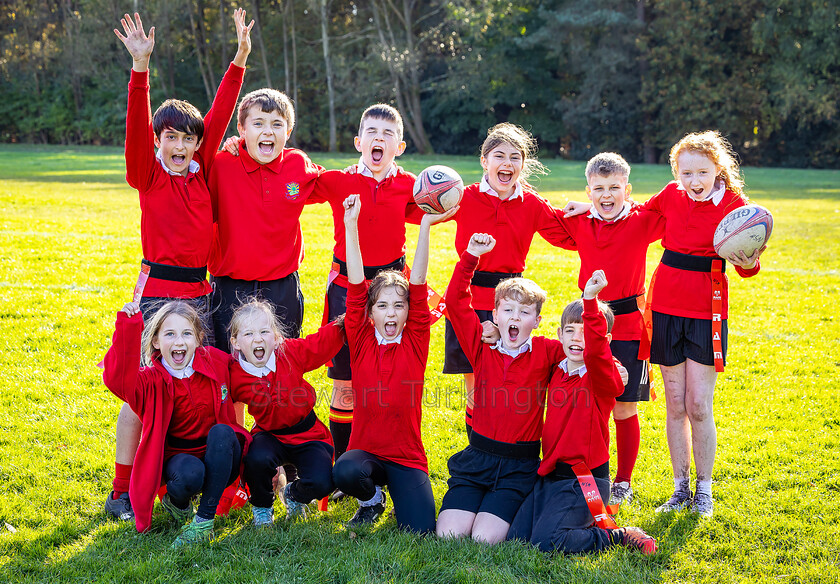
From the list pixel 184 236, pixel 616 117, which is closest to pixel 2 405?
pixel 184 236

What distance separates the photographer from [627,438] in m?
4.03

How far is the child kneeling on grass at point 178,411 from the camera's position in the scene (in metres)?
3.36

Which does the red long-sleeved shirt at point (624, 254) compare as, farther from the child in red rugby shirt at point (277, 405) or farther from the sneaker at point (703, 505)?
the child in red rugby shirt at point (277, 405)

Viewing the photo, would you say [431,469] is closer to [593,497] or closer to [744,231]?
[593,497]

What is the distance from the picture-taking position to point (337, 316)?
13.8 ft

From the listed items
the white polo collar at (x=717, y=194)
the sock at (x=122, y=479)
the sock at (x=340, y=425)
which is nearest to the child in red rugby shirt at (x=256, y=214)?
the sock at (x=340, y=425)

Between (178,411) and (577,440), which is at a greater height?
(178,411)

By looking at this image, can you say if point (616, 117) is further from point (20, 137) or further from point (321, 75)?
point (20, 137)

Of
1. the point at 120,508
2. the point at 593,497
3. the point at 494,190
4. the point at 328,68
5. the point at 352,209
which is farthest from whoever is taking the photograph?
the point at 328,68

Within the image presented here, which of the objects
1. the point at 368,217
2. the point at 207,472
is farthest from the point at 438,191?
the point at 207,472

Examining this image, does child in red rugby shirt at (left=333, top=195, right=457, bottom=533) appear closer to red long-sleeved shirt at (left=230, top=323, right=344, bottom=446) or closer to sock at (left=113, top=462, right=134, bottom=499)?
red long-sleeved shirt at (left=230, top=323, right=344, bottom=446)

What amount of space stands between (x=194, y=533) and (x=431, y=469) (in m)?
1.46

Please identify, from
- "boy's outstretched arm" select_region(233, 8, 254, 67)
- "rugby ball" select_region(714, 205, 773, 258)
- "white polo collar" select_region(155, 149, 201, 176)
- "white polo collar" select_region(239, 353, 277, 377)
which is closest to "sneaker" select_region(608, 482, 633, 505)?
"rugby ball" select_region(714, 205, 773, 258)

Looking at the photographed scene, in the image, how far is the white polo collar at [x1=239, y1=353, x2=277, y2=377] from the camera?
12.1ft
